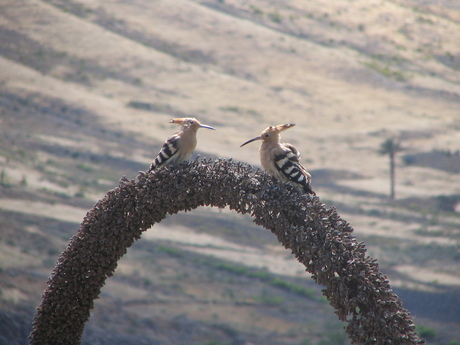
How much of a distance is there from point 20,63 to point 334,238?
2063 inches

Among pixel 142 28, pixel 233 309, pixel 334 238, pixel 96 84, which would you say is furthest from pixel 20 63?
pixel 334 238

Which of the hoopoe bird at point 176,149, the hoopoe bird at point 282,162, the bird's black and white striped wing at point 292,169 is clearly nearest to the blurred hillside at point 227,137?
the hoopoe bird at point 176,149

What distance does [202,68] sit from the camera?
5853 centimetres

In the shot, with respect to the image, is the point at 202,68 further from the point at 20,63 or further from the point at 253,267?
the point at 253,267

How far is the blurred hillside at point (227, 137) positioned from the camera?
27203 millimetres

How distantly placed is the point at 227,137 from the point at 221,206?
138 feet

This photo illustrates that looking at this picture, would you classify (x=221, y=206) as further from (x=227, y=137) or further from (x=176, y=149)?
(x=227, y=137)

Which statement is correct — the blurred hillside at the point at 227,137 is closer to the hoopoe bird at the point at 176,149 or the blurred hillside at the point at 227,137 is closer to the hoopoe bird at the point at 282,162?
the hoopoe bird at the point at 176,149

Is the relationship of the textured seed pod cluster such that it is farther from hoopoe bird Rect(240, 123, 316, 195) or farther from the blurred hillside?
the blurred hillside

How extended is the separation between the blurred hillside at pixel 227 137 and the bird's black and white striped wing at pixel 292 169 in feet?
43.6

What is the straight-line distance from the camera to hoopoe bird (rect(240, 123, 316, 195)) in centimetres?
620

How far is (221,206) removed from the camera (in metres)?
5.57

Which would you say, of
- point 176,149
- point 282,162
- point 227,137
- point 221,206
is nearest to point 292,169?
point 282,162

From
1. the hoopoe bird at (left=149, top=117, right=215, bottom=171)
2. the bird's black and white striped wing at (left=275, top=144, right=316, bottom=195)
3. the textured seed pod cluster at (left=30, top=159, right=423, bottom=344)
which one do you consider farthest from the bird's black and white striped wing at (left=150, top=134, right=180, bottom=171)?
the bird's black and white striped wing at (left=275, top=144, right=316, bottom=195)
